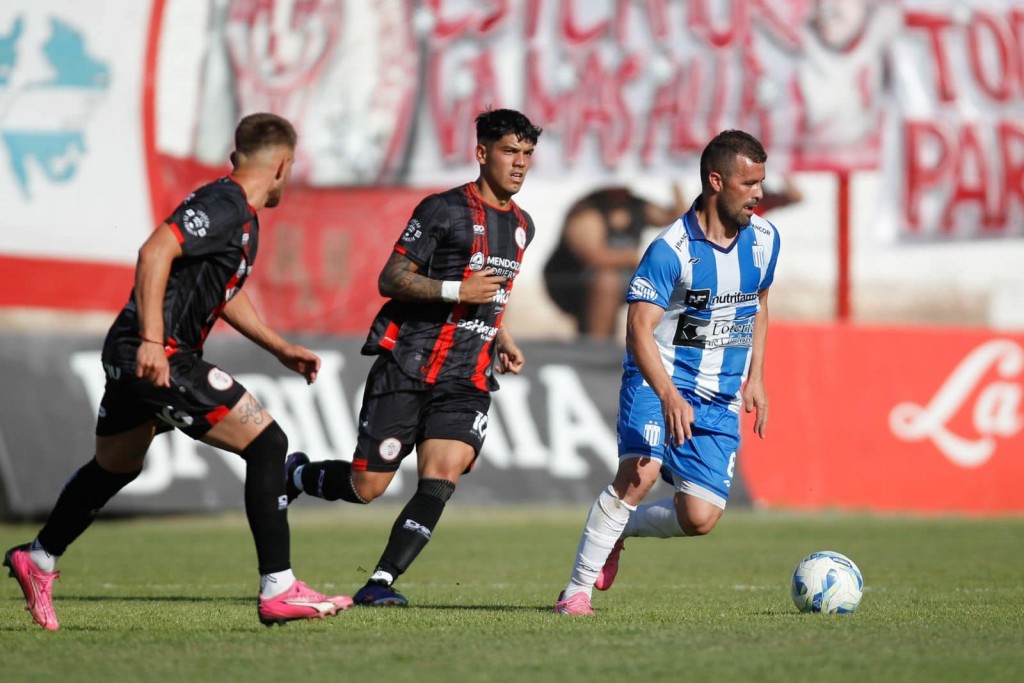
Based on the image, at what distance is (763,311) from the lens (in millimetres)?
7469

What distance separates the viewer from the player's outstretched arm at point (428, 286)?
6.95 m

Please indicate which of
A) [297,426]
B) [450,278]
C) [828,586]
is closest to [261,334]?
[450,278]

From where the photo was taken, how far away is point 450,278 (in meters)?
7.31

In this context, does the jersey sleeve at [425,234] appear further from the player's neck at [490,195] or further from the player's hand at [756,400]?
the player's hand at [756,400]

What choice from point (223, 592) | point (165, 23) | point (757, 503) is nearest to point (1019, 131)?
point (757, 503)

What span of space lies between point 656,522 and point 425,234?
183 cm

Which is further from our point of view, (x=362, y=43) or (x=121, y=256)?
(x=362, y=43)

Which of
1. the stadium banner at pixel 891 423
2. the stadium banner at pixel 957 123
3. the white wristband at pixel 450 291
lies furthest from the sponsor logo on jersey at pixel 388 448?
the stadium banner at pixel 957 123

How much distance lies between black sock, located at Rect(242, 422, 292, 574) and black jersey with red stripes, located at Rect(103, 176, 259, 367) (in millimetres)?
486

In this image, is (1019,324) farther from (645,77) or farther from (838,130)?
(645,77)

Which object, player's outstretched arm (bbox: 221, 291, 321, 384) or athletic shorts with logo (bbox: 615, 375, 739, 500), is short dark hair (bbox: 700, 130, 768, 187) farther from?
player's outstretched arm (bbox: 221, 291, 321, 384)

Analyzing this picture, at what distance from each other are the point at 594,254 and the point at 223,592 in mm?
9704

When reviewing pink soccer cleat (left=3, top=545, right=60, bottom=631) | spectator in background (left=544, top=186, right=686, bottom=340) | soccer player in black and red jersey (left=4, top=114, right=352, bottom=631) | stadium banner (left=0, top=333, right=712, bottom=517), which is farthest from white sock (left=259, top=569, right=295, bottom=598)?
spectator in background (left=544, top=186, right=686, bottom=340)

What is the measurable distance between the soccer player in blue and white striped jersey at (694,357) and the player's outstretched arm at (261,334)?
1.47 meters
